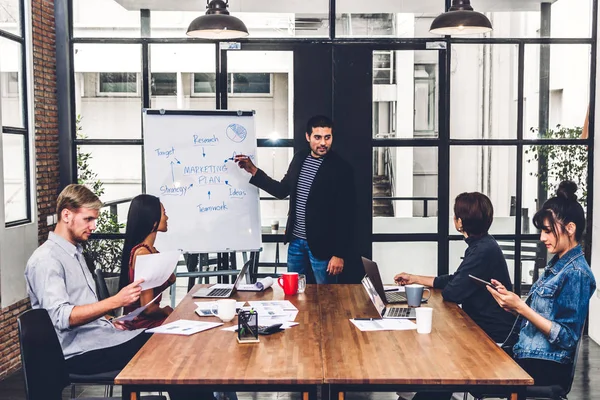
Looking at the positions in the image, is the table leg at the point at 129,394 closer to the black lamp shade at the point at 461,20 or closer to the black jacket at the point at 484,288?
the black jacket at the point at 484,288

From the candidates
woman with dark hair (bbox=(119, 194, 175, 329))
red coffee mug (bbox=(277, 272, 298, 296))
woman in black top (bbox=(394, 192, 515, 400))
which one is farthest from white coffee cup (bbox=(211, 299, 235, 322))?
woman in black top (bbox=(394, 192, 515, 400))

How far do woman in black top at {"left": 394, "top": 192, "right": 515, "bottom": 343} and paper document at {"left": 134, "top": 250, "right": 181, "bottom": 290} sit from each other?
1430mm

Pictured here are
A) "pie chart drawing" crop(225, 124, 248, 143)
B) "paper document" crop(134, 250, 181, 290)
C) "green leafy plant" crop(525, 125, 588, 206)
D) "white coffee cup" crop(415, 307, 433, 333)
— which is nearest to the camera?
"white coffee cup" crop(415, 307, 433, 333)

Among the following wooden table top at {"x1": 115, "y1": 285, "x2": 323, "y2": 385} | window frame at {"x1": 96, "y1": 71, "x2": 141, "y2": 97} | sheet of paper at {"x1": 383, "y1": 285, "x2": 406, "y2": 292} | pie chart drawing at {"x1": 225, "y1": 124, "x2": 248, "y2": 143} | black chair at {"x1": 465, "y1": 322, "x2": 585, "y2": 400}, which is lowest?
black chair at {"x1": 465, "y1": 322, "x2": 585, "y2": 400}

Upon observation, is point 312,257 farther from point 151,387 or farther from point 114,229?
point 151,387

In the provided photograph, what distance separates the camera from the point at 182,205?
5422 millimetres

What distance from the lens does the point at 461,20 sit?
4180mm

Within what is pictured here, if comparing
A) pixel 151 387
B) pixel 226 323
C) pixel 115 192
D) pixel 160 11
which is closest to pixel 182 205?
pixel 115 192

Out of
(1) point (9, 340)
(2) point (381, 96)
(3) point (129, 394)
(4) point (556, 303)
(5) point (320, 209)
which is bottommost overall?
(1) point (9, 340)

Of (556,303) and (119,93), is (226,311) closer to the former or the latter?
(556,303)

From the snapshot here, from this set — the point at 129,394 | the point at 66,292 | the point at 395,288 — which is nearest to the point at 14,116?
the point at 66,292

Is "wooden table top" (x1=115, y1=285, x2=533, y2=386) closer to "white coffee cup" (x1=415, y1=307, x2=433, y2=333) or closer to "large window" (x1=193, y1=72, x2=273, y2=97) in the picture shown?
"white coffee cup" (x1=415, y1=307, x2=433, y2=333)

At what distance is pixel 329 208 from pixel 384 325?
6.41 feet

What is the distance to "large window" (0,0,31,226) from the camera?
203 inches
